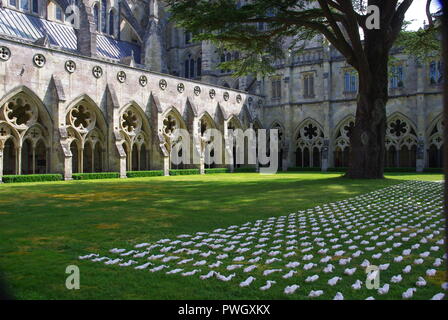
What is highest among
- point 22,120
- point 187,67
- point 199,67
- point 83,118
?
point 187,67

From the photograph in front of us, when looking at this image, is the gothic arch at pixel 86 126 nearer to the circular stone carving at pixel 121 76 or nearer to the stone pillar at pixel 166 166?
the circular stone carving at pixel 121 76

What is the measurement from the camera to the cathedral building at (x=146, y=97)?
882 inches

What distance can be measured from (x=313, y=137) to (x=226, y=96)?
940cm

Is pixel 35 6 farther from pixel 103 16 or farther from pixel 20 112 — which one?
pixel 20 112

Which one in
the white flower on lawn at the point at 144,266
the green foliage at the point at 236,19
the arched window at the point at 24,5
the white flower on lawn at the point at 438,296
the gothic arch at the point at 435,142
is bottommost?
the white flower on lawn at the point at 144,266

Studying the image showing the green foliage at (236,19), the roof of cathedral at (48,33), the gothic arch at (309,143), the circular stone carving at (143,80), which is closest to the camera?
the green foliage at (236,19)

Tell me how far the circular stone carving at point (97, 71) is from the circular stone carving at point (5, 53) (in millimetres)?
5271

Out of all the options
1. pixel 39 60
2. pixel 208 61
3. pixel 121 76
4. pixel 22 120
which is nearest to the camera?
pixel 39 60

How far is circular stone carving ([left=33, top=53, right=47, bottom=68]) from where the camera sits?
855 inches

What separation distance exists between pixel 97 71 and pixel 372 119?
16566 millimetres

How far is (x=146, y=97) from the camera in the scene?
93.4 ft

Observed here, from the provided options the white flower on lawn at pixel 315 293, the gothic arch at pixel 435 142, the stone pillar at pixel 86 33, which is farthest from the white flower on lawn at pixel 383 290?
the stone pillar at pixel 86 33

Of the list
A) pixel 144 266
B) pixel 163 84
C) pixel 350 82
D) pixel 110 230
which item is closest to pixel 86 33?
pixel 163 84

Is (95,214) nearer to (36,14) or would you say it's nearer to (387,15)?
(387,15)
